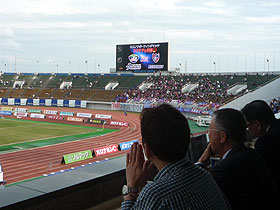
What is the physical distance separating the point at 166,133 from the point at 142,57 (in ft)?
147

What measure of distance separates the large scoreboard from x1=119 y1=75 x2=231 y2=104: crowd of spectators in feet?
10.1

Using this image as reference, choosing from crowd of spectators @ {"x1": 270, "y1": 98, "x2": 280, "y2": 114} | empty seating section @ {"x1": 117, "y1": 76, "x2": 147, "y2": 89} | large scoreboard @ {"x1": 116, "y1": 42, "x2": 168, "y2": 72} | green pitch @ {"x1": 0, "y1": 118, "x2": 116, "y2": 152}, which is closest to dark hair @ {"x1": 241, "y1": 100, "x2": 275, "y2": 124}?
crowd of spectators @ {"x1": 270, "y1": 98, "x2": 280, "y2": 114}

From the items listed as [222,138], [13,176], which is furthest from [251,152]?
[13,176]

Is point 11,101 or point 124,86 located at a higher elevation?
point 124,86

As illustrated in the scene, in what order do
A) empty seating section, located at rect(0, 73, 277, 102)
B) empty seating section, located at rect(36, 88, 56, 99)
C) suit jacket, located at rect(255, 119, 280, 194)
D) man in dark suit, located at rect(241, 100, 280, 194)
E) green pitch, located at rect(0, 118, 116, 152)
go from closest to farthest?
1. suit jacket, located at rect(255, 119, 280, 194)
2. man in dark suit, located at rect(241, 100, 280, 194)
3. green pitch, located at rect(0, 118, 116, 152)
4. empty seating section, located at rect(0, 73, 277, 102)
5. empty seating section, located at rect(36, 88, 56, 99)

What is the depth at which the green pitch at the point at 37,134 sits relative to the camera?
20609 mm

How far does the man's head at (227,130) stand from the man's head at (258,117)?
Result: 0.98 m

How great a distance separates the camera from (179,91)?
43906 millimetres

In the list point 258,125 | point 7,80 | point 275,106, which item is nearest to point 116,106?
point 275,106

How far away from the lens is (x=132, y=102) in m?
42.5

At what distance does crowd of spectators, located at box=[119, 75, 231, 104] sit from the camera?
38688 mm

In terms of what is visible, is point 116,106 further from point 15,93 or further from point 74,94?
point 15,93

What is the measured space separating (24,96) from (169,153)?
186 feet

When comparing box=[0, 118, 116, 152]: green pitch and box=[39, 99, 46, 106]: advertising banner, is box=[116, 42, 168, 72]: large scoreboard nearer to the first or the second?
box=[39, 99, 46, 106]: advertising banner
